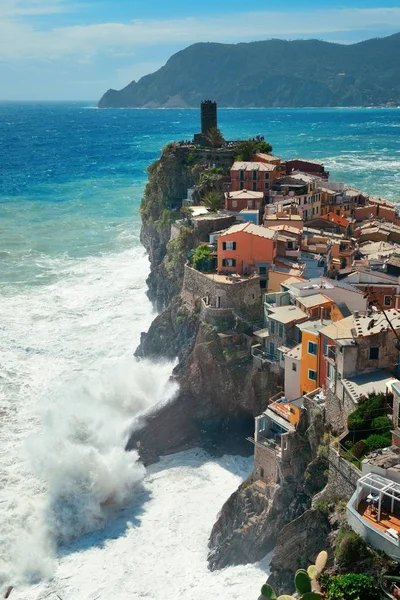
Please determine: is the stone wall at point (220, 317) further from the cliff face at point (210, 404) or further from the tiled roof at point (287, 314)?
the tiled roof at point (287, 314)

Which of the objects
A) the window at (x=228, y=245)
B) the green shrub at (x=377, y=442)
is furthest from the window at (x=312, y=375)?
the window at (x=228, y=245)

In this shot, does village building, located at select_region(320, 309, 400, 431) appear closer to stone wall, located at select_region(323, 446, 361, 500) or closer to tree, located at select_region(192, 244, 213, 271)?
stone wall, located at select_region(323, 446, 361, 500)

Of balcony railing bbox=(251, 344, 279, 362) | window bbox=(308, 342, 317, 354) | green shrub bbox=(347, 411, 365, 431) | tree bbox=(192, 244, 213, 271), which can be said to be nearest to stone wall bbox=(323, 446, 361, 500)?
green shrub bbox=(347, 411, 365, 431)

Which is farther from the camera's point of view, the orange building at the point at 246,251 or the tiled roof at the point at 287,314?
the orange building at the point at 246,251

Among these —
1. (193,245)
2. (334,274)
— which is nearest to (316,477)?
(334,274)

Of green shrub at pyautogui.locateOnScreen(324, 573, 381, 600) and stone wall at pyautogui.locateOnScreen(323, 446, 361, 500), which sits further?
stone wall at pyautogui.locateOnScreen(323, 446, 361, 500)

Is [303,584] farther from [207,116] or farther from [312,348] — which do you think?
[207,116]

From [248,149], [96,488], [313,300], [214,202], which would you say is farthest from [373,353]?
[248,149]
